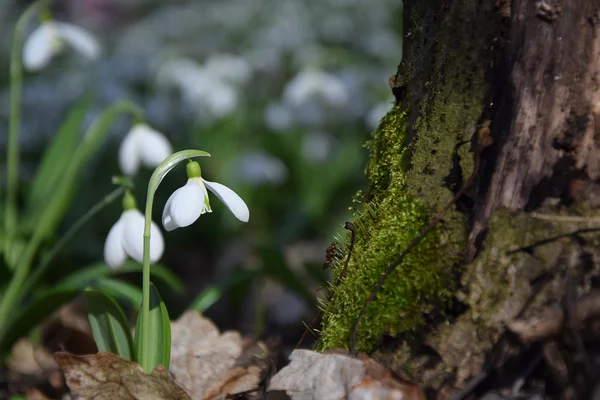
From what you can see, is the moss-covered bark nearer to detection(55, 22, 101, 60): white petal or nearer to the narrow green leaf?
the narrow green leaf

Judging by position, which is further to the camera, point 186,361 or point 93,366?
point 186,361

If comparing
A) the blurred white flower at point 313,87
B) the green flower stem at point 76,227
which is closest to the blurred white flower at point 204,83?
the blurred white flower at point 313,87

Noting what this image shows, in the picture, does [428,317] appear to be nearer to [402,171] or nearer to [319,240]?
[402,171]

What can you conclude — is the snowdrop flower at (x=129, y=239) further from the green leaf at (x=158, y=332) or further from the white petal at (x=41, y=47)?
the white petal at (x=41, y=47)

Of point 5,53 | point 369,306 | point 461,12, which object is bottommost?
point 369,306

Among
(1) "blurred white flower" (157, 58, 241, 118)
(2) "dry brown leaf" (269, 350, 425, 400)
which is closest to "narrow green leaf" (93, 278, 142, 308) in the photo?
(2) "dry brown leaf" (269, 350, 425, 400)

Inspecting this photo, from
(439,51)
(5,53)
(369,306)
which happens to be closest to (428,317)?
(369,306)

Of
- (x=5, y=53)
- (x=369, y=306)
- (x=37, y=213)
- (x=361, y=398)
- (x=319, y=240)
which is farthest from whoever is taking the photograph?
(x=5, y=53)

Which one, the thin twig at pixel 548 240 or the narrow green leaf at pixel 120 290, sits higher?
the thin twig at pixel 548 240
